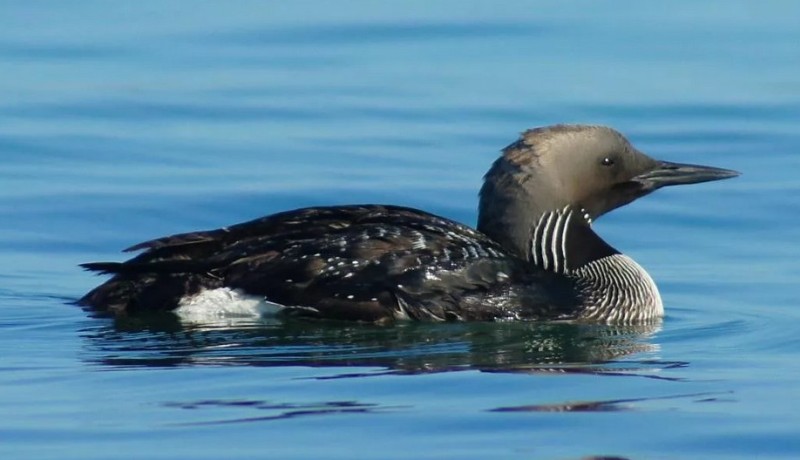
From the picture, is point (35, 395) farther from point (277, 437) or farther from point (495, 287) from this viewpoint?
point (495, 287)

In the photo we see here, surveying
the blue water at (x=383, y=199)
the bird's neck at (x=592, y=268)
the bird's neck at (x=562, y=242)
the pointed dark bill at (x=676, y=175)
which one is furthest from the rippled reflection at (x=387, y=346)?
the pointed dark bill at (x=676, y=175)

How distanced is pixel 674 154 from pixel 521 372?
5.86 metres

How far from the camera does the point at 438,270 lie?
9.74 meters

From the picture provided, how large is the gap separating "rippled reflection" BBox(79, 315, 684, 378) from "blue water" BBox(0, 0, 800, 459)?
0.02m

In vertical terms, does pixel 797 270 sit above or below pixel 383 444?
above

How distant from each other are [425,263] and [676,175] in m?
1.60

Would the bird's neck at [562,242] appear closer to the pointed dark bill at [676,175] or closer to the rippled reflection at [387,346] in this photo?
the pointed dark bill at [676,175]

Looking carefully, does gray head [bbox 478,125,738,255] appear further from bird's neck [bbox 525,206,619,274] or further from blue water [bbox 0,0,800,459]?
blue water [bbox 0,0,800,459]

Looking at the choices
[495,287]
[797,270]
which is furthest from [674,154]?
[495,287]

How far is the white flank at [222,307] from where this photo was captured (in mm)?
9617

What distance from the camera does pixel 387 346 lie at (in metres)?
9.16

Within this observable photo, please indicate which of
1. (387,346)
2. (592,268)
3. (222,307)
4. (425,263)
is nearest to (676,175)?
(592,268)

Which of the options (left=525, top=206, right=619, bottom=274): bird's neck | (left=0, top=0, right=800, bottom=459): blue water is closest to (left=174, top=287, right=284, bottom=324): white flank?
(left=0, top=0, right=800, bottom=459): blue water

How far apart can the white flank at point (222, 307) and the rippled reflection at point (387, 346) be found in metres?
0.07
